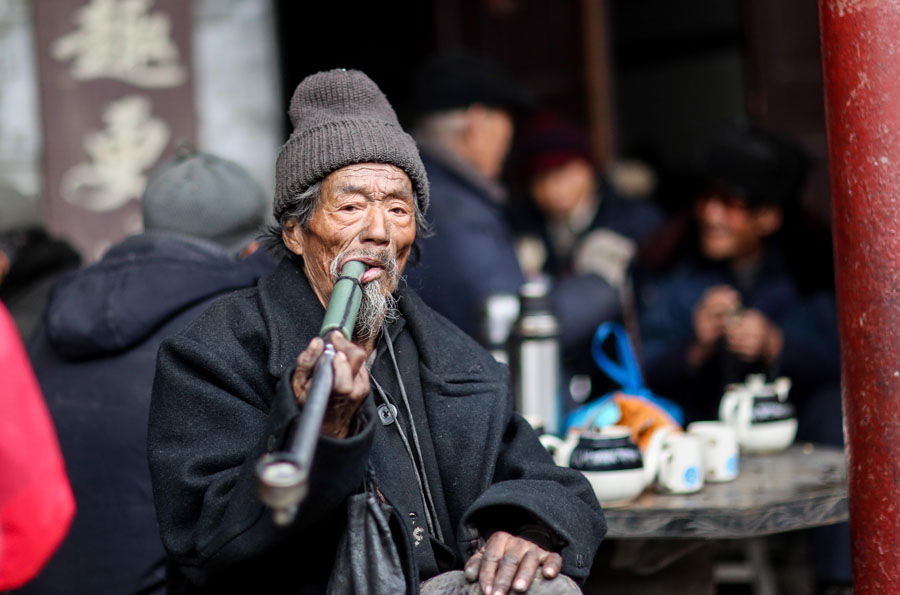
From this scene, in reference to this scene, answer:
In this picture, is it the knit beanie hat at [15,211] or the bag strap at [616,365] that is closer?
the bag strap at [616,365]

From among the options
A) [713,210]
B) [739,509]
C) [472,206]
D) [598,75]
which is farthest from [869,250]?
[598,75]

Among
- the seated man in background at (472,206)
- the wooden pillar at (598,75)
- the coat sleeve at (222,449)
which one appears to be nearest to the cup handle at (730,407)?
the seated man in background at (472,206)

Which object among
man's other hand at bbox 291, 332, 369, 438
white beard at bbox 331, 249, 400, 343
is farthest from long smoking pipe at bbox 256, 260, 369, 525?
white beard at bbox 331, 249, 400, 343

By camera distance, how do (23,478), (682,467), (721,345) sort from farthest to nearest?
(721,345) → (682,467) → (23,478)

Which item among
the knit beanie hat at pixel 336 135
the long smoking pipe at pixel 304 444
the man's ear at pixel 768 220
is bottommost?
the man's ear at pixel 768 220

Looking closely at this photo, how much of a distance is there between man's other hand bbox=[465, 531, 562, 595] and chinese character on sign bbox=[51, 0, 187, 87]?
3.84 meters

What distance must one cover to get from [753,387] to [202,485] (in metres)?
1.71

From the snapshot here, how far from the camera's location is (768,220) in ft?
13.8

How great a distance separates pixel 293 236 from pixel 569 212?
3.54m

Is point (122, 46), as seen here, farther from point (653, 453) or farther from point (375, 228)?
point (653, 453)

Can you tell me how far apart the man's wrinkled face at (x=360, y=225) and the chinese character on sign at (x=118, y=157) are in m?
3.25

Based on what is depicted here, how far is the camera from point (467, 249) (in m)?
3.69

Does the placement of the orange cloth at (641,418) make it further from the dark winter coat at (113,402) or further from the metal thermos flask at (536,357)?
the dark winter coat at (113,402)

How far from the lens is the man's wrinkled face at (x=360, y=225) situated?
6.90 feet
